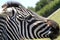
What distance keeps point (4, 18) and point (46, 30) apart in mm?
554

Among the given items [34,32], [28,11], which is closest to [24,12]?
[28,11]

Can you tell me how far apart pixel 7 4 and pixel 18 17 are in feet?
0.79

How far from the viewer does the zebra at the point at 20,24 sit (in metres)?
3.68

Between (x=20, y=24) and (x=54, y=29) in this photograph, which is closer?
(x=54, y=29)

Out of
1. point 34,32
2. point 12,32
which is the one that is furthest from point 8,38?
point 34,32

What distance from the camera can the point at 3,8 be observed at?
12.3ft

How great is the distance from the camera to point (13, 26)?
3.71m

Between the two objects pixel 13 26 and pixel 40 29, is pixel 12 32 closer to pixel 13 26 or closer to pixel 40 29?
pixel 13 26

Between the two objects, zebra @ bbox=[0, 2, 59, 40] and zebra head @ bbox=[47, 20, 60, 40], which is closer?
zebra head @ bbox=[47, 20, 60, 40]

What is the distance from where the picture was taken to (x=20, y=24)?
3703 millimetres

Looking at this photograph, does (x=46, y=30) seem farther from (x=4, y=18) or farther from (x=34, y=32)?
(x=4, y=18)

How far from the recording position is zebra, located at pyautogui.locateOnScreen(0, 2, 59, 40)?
3684mm

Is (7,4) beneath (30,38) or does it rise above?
above

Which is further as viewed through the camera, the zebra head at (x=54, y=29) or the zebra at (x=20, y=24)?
the zebra at (x=20, y=24)
